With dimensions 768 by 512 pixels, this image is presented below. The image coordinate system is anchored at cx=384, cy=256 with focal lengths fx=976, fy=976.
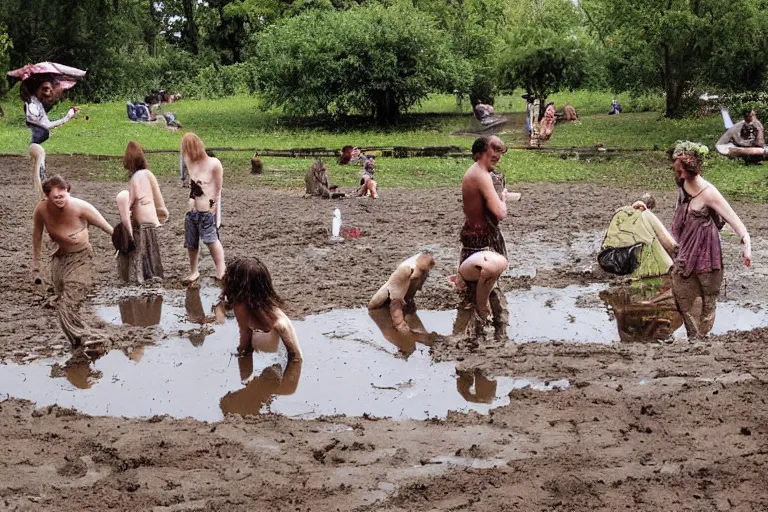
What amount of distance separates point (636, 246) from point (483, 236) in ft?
8.31

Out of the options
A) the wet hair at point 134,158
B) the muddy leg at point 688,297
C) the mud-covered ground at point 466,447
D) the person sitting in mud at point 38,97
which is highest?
the person sitting in mud at point 38,97

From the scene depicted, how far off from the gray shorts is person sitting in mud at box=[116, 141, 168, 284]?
1.16 feet

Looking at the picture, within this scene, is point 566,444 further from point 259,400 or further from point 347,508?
point 259,400

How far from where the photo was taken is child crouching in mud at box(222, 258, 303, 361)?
8.05m

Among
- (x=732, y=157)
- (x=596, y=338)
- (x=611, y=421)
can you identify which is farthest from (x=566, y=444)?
(x=732, y=157)

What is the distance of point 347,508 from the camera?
5465 mm

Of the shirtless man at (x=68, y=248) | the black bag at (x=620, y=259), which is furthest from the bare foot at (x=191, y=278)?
the black bag at (x=620, y=259)

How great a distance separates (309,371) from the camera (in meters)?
8.23

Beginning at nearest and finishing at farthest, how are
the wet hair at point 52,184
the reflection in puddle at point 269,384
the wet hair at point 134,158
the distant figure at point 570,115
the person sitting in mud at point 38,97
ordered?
the reflection in puddle at point 269,384 → the wet hair at point 52,184 → the wet hair at point 134,158 → the person sitting in mud at point 38,97 → the distant figure at point 570,115

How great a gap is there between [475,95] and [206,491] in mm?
30901

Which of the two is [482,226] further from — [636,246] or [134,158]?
[134,158]

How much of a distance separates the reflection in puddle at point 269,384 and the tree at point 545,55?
23.8 metres

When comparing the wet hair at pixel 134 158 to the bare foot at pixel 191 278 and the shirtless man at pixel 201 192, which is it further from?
the bare foot at pixel 191 278

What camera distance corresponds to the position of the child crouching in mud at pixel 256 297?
26.4 ft
